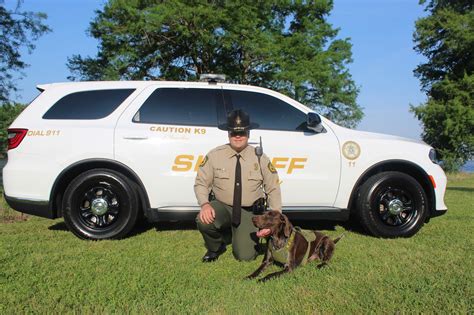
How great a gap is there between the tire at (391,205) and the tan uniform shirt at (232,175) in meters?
1.35

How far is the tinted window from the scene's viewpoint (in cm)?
463

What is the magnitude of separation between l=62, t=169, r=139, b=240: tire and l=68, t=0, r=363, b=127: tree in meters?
16.4

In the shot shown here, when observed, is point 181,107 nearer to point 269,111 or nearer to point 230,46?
point 269,111

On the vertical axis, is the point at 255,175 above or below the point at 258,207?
above

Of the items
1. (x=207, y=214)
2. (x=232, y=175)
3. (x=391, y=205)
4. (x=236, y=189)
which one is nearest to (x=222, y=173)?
(x=232, y=175)

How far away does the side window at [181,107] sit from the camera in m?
4.61

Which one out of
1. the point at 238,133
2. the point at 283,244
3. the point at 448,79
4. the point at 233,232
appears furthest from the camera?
the point at 448,79

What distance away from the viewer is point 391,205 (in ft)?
15.5

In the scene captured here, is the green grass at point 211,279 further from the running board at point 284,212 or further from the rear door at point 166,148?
the rear door at point 166,148

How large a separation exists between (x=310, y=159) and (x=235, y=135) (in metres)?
1.13

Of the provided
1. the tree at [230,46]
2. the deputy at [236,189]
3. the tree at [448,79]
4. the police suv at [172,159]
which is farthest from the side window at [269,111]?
the tree at [448,79]

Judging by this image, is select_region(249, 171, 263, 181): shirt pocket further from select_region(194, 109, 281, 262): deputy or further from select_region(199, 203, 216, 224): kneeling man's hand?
select_region(199, 203, 216, 224): kneeling man's hand

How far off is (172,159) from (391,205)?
2491mm

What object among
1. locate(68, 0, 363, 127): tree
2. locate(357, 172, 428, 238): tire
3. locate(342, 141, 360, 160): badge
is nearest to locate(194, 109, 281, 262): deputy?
locate(342, 141, 360, 160): badge
